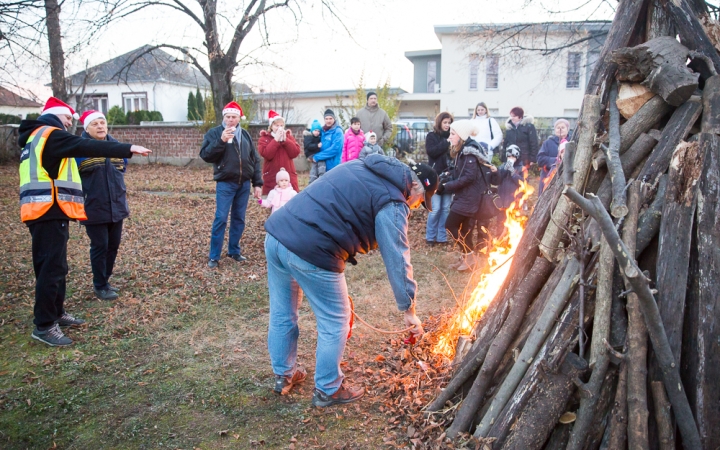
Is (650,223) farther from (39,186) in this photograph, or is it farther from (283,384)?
(39,186)

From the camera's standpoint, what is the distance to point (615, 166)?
116 inches

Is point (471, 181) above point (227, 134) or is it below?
below

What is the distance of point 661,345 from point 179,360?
3.60 m

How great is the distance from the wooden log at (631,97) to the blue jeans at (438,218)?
482cm

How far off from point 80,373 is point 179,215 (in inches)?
261

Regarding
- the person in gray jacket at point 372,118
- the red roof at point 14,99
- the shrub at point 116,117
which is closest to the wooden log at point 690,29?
the person in gray jacket at point 372,118

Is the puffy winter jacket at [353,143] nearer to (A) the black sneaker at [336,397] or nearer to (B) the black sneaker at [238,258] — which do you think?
(B) the black sneaker at [238,258]

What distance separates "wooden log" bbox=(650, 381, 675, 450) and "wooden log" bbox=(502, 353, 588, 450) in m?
0.36

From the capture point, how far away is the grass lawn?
350 centimetres

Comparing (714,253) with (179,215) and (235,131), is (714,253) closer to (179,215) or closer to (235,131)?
(235,131)

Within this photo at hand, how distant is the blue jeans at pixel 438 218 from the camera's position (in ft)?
26.6

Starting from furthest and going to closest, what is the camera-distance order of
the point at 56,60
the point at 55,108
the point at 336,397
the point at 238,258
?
the point at 56,60, the point at 238,258, the point at 55,108, the point at 336,397

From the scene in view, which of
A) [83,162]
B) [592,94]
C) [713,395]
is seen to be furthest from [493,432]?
[83,162]

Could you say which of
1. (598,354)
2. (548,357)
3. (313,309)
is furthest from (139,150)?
(598,354)
